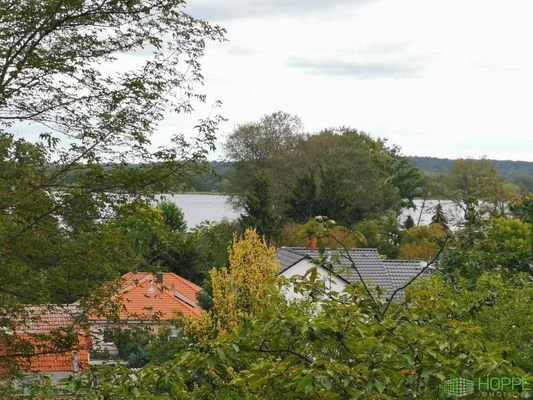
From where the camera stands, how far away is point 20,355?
10.3 m

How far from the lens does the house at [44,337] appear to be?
10359 millimetres

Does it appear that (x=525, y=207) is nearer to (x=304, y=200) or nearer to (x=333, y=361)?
(x=333, y=361)

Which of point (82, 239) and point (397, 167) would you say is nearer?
point (82, 239)

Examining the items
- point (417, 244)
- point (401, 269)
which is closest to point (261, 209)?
point (417, 244)

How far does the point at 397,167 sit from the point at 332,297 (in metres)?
75.0

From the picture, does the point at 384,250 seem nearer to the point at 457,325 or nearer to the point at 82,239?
the point at 82,239

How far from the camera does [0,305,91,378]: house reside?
10359mm

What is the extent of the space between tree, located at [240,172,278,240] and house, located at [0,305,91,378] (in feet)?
118

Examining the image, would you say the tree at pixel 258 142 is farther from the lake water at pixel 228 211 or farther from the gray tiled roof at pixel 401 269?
the gray tiled roof at pixel 401 269

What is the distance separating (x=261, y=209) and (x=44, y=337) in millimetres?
37392

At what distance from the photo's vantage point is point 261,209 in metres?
47.7

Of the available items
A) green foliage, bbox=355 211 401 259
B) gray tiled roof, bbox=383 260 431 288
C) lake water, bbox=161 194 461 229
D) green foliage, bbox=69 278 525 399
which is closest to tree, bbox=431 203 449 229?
lake water, bbox=161 194 461 229

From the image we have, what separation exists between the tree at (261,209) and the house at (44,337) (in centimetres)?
3610

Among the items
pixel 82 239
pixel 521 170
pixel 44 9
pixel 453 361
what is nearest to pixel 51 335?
pixel 82 239
